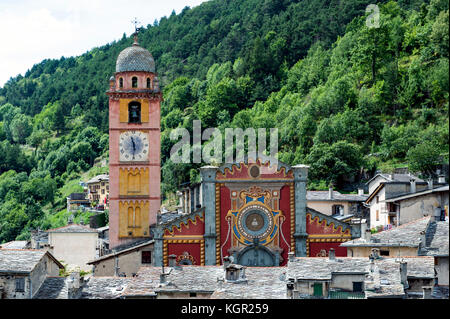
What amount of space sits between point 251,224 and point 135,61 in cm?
1914

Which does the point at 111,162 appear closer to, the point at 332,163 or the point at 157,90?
the point at 157,90

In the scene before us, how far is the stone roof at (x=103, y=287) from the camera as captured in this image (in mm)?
42844

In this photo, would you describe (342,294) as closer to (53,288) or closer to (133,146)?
(53,288)

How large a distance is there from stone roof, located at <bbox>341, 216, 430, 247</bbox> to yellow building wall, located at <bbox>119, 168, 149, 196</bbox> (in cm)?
2080

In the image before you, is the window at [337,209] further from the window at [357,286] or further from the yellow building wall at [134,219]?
the window at [357,286]

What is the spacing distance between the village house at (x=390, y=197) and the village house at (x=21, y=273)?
23.2m

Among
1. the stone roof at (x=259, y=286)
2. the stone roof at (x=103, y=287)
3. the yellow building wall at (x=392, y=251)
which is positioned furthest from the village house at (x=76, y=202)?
the stone roof at (x=259, y=286)

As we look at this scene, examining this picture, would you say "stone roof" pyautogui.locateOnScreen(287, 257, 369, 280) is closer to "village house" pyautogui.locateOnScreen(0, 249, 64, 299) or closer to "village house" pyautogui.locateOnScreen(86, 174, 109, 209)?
"village house" pyautogui.locateOnScreen(0, 249, 64, 299)

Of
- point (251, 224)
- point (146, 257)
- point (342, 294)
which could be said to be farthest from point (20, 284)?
point (251, 224)

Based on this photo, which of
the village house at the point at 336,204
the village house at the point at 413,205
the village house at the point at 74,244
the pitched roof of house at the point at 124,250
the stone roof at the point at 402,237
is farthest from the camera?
the village house at the point at 74,244

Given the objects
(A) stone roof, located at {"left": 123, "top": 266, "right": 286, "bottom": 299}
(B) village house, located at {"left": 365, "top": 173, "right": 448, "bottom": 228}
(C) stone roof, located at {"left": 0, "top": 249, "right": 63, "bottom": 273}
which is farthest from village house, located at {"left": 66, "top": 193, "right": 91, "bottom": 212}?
(A) stone roof, located at {"left": 123, "top": 266, "right": 286, "bottom": 299}

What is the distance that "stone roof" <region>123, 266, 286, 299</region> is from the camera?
116ft

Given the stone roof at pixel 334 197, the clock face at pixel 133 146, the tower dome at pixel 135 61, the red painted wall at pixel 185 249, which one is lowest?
the red painted wall at pixel 185 249
